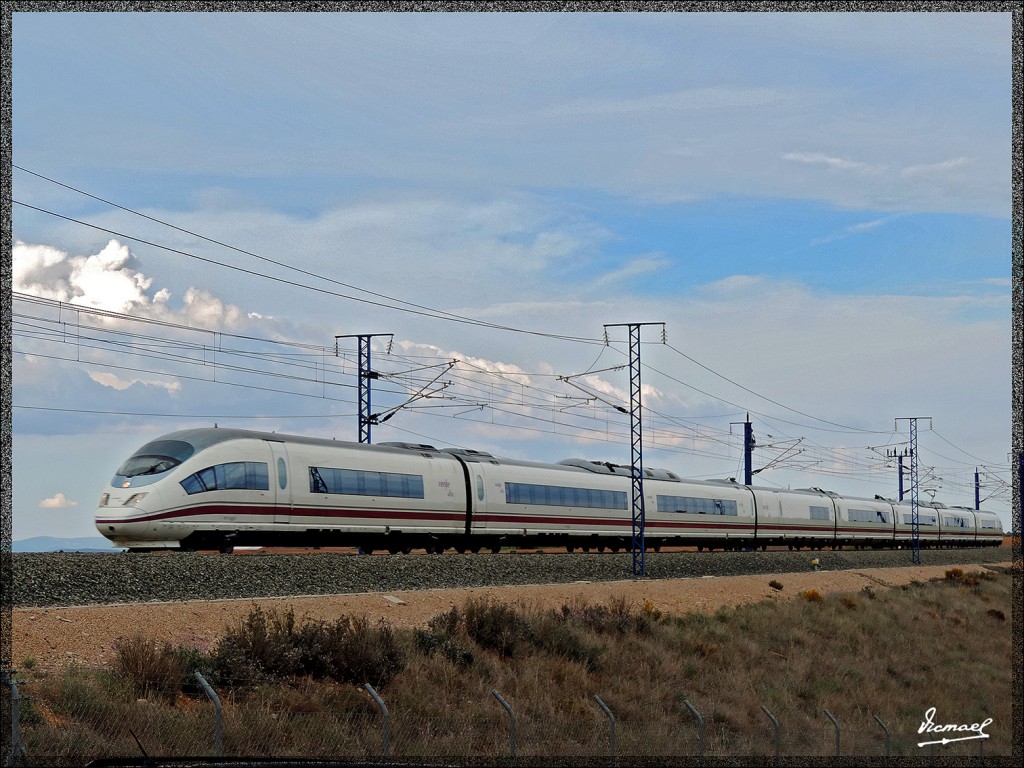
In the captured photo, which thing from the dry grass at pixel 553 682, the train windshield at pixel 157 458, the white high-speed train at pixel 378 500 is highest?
the train windshield at pixel 157 458

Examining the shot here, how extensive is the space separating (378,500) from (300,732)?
63.1ft

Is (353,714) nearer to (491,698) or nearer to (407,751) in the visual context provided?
(407,751)

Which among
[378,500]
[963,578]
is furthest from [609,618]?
[963,578]

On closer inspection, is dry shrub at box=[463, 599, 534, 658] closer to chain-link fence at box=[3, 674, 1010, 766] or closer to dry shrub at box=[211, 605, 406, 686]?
dry shrub at box=[211, 605, 406, 686]

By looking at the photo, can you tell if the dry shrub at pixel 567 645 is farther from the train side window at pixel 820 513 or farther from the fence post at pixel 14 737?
the train side window at pixel 820 513

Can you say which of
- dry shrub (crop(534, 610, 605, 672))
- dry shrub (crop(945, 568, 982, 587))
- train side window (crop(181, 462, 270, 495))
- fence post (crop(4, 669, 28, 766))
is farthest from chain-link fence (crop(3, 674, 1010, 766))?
dry shrub (crop(945, 568, 982, 587))

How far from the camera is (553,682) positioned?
19.6 meters

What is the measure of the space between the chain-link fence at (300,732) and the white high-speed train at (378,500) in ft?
42.9

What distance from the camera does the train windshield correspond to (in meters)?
27.6

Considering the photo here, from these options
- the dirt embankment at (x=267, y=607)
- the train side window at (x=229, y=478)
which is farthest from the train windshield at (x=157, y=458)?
the dirt embankment at (x=267, y=607)

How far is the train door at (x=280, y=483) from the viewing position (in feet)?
96.6

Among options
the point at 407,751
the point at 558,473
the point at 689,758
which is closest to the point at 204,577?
the point at 407,751

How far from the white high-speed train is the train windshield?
0.04 metres

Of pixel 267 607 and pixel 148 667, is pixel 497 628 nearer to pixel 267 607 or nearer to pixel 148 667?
pixel 267 607
